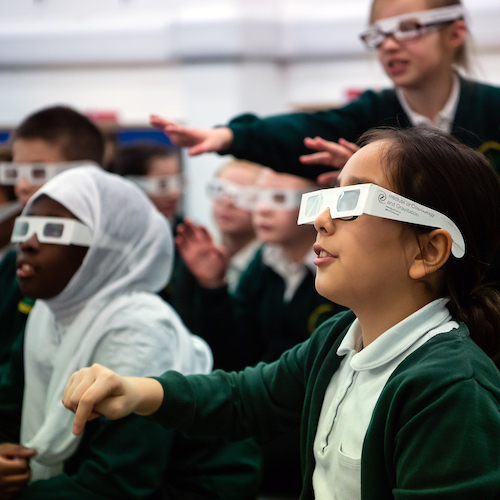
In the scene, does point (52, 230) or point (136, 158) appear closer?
point (52, 230)

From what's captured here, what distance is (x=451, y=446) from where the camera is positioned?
0.96 metres

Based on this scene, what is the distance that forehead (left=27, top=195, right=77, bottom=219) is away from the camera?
187 cm

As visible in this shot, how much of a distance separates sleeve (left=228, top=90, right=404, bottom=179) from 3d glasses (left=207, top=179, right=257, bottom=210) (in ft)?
3.77

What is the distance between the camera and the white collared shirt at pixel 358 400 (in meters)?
1.11

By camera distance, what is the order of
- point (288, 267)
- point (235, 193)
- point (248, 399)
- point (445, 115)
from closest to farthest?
point (248, 399), point (445, 115), point (288, 267), point (235, 193)

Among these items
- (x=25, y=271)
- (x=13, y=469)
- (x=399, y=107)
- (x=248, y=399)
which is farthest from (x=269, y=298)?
(x=248, y=399)

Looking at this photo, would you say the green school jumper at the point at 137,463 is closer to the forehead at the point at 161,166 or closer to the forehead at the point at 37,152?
the forehead at the point at 37,152

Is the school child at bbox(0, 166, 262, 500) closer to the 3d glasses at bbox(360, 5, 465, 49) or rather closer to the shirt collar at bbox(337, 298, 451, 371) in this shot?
the shirt collar at bbox(337, 298, 451, 371)

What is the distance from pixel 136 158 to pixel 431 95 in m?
2.00

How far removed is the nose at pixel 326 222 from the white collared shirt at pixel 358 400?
21 centimetres

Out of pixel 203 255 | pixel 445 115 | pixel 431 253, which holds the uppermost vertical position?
pixel 445 115

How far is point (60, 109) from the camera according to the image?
267 centimetres

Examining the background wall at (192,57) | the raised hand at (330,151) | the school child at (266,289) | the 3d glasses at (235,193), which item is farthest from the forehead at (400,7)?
the background wall at (192,57)

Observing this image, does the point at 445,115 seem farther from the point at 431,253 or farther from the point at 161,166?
the point at 161,166
